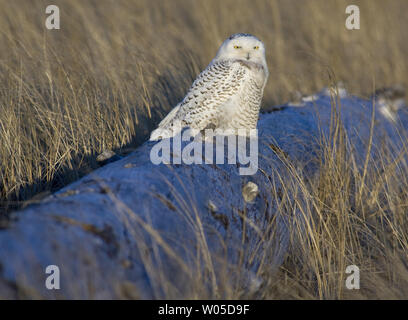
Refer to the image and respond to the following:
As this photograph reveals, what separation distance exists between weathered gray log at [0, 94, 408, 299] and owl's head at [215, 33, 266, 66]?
3.18 feet

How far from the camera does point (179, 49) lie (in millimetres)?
4680

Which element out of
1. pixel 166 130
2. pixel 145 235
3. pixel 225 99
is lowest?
pixel 145 235

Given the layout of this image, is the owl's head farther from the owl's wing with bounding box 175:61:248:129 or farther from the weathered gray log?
the weathered gray log

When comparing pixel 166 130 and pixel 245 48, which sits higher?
pixel 245 48

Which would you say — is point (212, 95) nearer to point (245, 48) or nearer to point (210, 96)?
point (210, 96)

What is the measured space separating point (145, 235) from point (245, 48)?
1.87 m

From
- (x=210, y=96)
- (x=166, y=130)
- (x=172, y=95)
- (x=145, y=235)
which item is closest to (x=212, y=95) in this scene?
(x=210, y=96)

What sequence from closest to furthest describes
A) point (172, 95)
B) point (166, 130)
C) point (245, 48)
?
1. point (166, 130)
2. point (245, 48)
3. point (172, 95)

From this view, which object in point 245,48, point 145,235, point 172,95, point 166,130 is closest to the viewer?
point 145,235

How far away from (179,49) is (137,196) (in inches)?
125

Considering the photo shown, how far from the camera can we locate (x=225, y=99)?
2.90m

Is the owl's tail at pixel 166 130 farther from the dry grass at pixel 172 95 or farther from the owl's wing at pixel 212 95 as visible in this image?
the dry grass at pixel 172 95

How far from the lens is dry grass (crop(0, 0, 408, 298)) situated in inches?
89.5

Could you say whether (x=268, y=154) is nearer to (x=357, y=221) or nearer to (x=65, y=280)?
(x=357, y=221)
